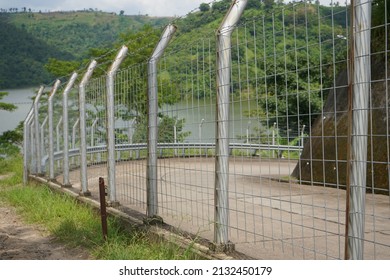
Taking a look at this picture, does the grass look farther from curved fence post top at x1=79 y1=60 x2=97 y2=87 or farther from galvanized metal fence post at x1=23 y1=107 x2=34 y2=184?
galvanized metal fence post at x1=23 y1=107 x2=34 y2=184

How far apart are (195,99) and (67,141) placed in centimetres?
614

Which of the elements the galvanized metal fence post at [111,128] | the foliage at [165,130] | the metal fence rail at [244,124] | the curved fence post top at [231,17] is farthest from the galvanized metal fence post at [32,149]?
the curved fence post top at [231,17]

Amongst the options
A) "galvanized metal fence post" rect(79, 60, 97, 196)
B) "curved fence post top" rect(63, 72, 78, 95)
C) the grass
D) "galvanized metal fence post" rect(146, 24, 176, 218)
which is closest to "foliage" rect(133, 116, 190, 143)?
"galvanized metal fence post" rect(146, 24, 176, 218)

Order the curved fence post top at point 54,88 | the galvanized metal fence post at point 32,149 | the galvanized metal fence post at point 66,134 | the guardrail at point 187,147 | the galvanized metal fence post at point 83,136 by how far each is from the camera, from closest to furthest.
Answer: the guardrail at point 187,147, the galvanized metal fence post at point 83,136, the galvanized metal fence post at point 66,134, the curved fence post top at point 54,88, the galvanized metal fence post at point 32,149

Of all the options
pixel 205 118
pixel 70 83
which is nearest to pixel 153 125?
pixel 205 118

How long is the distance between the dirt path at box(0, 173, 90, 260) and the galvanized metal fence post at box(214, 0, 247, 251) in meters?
2.14

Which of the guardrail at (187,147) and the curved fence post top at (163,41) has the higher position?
the curved fence post top at (163,41)

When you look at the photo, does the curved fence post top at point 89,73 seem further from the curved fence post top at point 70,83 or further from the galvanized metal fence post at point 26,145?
the galvanized metal fence post at point 26,145

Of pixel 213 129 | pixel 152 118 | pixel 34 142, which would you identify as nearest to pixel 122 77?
pixel 152 118

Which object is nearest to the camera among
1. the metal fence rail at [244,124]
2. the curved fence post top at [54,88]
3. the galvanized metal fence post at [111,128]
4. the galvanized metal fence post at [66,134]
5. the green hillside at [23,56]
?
the metal fence rail at [244,124]

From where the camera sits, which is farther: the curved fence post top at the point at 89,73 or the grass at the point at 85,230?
the curved fence post top at the point at 89,73

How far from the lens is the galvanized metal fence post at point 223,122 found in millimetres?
5641

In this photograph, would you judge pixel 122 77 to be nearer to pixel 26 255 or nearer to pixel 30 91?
pixel 26 255

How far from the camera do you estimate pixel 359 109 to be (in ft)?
13.1
